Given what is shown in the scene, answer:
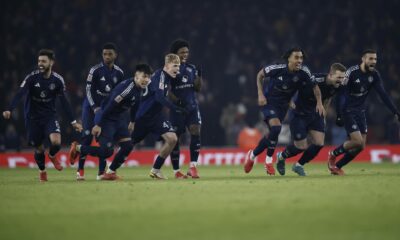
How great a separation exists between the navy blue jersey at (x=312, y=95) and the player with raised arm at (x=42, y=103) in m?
4.37

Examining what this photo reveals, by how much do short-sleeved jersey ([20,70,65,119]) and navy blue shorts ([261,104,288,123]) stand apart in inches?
153

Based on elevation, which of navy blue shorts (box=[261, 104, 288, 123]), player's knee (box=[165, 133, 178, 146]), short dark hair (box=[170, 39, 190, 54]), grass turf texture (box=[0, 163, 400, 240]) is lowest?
grass turf texture (box=[0, 163, 400, 240])

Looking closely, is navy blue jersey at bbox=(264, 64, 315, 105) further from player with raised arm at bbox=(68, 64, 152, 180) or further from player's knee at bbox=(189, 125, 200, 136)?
player with raised arm at bbox=(68, 64, 152, 180)

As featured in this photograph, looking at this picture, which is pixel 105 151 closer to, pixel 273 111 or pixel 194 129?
pixel 194 129

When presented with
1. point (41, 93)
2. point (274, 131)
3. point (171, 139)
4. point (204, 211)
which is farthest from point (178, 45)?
point (204, 211)

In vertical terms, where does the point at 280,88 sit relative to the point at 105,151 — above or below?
above

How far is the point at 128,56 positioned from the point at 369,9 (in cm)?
929

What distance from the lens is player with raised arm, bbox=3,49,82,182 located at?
1433 cm

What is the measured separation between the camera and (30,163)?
77.5ft

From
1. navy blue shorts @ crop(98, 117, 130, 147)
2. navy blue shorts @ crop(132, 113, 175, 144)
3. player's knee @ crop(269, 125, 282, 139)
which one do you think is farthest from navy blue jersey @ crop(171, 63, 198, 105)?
player's knee @ crop(269, 125, 282, 139)

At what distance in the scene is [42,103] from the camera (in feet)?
47.7

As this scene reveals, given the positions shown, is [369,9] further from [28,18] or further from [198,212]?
[198,212]

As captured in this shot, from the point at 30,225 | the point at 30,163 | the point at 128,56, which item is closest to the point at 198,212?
the point at 30,225

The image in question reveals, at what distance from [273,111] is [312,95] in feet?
2.79
